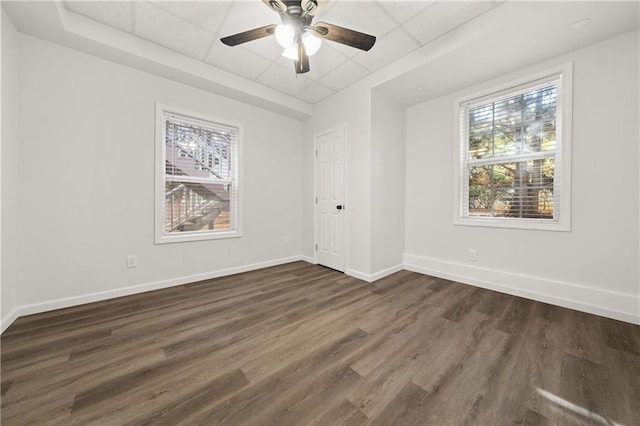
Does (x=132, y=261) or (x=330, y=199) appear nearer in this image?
(x=132, y=261)

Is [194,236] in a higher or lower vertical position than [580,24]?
lower

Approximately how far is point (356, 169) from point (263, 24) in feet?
6.25

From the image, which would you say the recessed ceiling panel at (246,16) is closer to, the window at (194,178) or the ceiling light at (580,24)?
the window at (194,178)

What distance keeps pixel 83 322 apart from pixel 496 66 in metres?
4.74

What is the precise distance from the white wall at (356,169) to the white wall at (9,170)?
3229 millimetres

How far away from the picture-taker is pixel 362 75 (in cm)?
306

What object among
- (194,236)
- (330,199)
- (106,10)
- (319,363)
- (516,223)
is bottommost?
(319,363)

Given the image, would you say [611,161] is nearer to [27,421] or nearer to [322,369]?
[322,369]

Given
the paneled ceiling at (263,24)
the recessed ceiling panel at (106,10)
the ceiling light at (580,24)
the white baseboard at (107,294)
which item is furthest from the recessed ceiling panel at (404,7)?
the white baseboard at (107,294)

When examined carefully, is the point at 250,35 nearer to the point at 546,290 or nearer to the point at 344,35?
the point at 344,35

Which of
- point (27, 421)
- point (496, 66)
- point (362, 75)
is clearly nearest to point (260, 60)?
point (362, 75)

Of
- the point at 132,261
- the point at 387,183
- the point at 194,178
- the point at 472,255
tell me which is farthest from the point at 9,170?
→ the point at 472,255

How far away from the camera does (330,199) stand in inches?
147

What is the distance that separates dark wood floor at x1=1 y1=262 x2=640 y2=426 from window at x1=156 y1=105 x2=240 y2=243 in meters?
1.02
